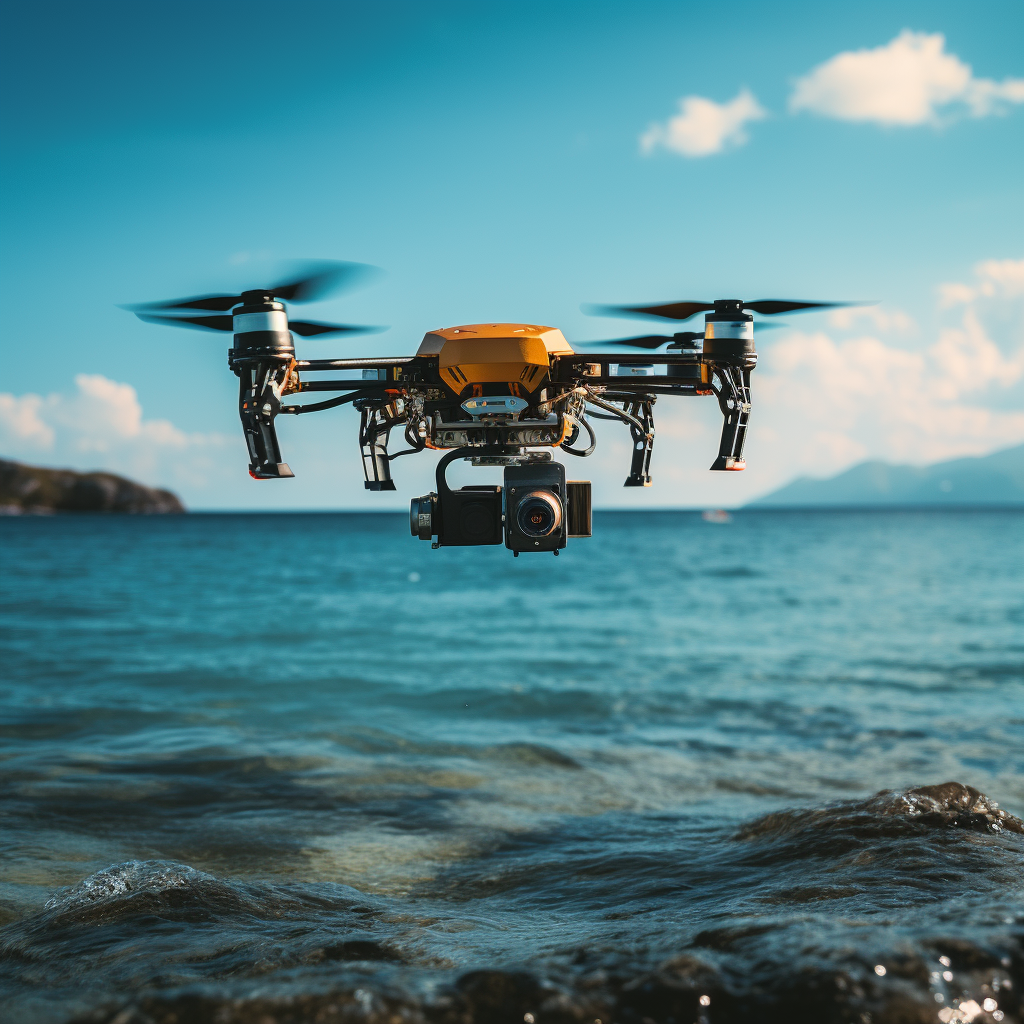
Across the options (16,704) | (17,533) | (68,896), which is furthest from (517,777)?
(17,533)

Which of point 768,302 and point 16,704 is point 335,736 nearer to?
point 16,704

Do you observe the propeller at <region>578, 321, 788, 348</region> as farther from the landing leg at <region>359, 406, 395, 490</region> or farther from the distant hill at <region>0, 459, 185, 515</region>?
the distant hill at <region>0, 459, 185, 515</region>

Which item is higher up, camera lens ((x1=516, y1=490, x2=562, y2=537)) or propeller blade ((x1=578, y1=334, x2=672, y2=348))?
propeller blade ((x1=578, y1=334, x2=672, y2=348))

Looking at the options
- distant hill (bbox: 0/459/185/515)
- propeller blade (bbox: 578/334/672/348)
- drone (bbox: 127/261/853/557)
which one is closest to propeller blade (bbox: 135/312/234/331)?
drone (bbox: 127/261/853/557)

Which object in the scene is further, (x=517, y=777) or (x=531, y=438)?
(x=517, y=777)

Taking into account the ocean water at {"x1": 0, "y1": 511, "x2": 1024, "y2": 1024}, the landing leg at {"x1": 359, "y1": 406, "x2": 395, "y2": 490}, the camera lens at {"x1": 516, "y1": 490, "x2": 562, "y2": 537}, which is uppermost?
the landing leg at {"x1": 359, "y1": 406, "x2": 395, "y2": 490}
